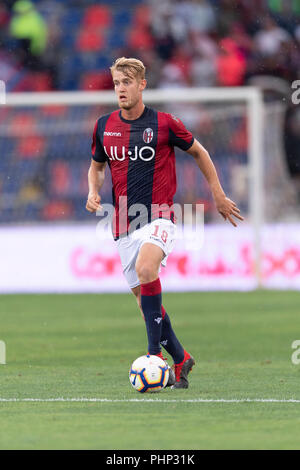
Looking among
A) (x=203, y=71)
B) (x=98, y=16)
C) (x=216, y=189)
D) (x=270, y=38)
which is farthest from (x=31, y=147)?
(x=216, y=189)

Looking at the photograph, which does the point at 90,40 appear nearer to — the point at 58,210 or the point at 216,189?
the point at 58,210

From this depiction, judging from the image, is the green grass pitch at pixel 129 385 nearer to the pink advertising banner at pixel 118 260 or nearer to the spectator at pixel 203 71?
the pink advertising banner at pixel 118 260

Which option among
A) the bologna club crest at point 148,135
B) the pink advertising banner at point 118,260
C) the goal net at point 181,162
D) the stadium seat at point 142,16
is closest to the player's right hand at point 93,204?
the bologna club crest at point 148,135

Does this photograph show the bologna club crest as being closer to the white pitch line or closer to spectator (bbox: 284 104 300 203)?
the white pitch line

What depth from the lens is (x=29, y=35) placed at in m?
21.6

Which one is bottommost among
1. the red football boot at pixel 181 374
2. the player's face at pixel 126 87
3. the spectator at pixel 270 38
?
the red football boot at pixel 181 374

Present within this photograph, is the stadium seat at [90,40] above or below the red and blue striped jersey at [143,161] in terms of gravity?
above

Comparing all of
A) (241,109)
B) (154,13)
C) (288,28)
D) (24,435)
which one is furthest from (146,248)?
(154,13)

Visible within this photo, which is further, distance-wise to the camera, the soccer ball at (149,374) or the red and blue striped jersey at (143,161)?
the red and blue striped jersey at (143,161)

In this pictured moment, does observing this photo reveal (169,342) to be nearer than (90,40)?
Yes

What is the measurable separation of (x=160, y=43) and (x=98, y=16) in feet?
7.07

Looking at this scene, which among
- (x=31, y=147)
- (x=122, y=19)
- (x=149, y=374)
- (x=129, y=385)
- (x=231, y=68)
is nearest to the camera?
(x=149, y=374)

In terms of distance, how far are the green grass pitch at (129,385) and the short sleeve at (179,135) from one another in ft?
5.32

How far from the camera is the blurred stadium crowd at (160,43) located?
2055 cm
